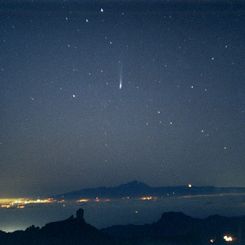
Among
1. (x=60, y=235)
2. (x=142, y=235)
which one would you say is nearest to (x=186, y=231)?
(x=142, y=235)

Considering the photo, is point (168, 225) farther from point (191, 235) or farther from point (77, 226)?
point (77, 226)

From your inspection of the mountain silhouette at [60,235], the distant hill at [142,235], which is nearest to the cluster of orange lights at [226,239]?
the distant hill at [142,235]

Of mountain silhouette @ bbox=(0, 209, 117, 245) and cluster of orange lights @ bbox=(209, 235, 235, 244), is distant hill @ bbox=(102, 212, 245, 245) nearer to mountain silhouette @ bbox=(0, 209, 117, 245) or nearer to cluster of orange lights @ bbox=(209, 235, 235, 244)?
cluster of orange lights @ bbox=(209, 235, 235, 244)

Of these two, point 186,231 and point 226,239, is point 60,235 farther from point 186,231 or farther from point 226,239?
point 186,231

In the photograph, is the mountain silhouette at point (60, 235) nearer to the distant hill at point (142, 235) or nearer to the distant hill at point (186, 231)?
the distant hill at point (142, 235)

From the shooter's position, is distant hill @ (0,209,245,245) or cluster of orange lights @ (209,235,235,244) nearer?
distant hill @ (0,209,245,245)

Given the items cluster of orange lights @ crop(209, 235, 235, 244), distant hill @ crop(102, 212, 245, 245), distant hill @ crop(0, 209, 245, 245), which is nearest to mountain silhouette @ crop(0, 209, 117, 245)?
distant hill @ crop(0, 209, 245, 245)

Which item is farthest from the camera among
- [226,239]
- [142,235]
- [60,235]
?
[142,235]

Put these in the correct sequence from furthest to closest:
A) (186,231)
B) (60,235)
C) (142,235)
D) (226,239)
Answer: (186,231), (142,235), (226,239), (60,235)
